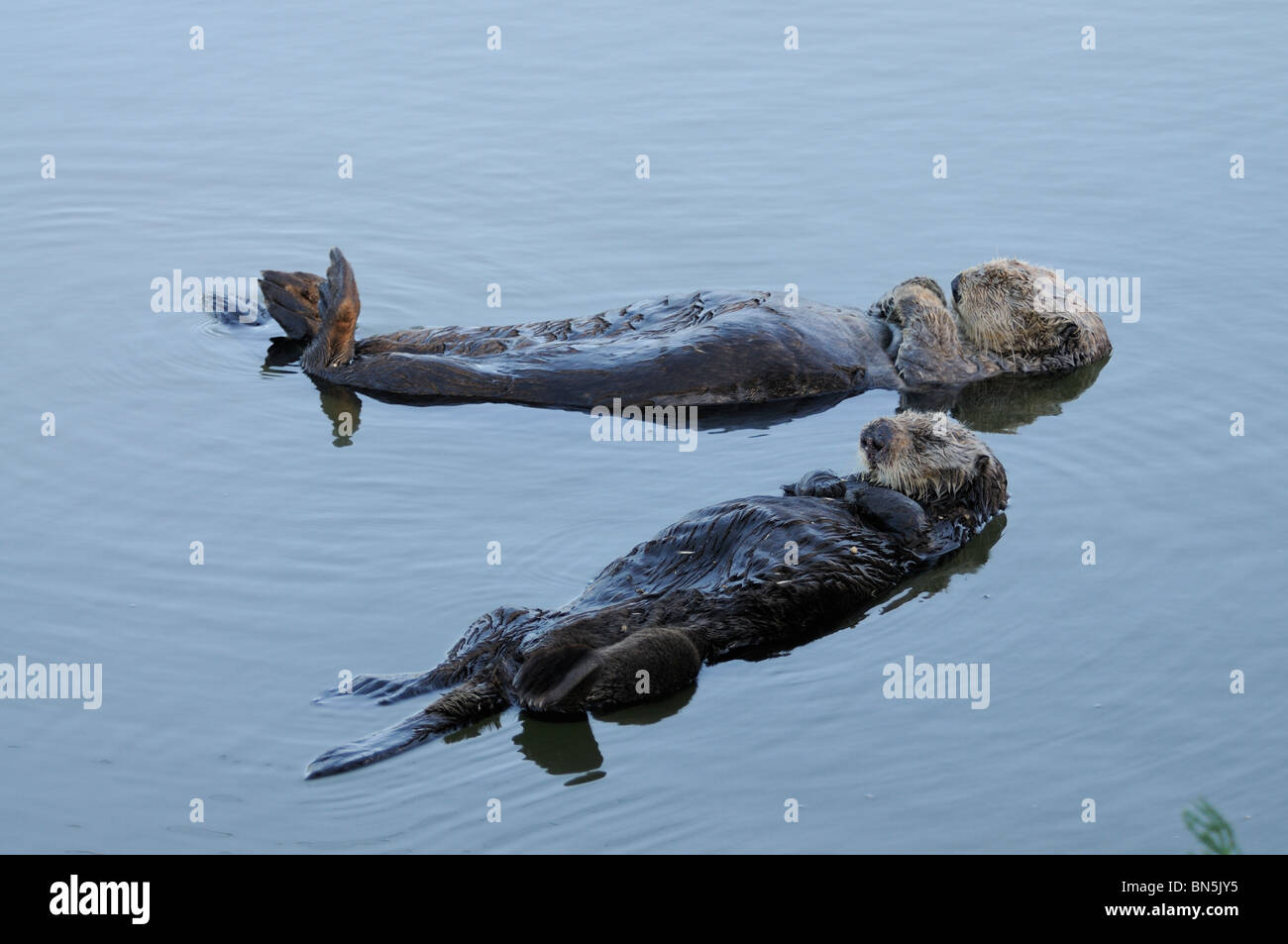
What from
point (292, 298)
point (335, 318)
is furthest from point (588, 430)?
point (292, 298)

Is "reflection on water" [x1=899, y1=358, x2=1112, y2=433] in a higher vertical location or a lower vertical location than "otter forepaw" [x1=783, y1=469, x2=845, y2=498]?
higher

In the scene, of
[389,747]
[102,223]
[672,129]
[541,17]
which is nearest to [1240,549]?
[389,747]

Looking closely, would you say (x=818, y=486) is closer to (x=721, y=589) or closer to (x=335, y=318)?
(x=721, y=589)

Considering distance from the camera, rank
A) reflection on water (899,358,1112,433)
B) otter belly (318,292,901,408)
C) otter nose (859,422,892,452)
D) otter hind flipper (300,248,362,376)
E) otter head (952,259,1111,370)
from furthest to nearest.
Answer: otter head (952,259,1111,370) < otter hind flipper (300,248,362,376) < reflection on water (899,358,1112,433) < otter belly (318,292,901,408) < otter nose (859,422,892,452)

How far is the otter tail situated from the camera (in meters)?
4.59

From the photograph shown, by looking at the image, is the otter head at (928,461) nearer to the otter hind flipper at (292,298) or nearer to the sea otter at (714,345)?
the sea otter at (714,345)

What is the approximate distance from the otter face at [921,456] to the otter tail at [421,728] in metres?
1.88

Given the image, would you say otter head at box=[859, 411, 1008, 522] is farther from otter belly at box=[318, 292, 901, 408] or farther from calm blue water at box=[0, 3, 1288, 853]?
otter belly at box=[318, 292, 901, 408]

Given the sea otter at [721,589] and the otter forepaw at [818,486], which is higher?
the otter forepaw at [818,486]

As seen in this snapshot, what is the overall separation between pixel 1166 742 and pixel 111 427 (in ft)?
15.9

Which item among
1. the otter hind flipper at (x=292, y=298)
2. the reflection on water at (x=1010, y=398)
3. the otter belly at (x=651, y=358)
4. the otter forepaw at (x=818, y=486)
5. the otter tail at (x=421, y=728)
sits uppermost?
the otter hind flipper at (x=292, y=298)

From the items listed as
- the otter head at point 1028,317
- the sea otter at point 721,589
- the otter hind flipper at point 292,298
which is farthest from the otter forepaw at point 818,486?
the otter hind flipper at point 292,298

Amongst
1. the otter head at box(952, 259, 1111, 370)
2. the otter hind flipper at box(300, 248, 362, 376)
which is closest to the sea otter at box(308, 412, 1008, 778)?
the otter head at box(952, 259, 1111, 370)

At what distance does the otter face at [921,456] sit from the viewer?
19.8 ft
